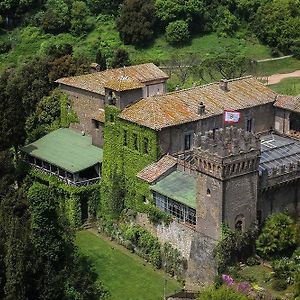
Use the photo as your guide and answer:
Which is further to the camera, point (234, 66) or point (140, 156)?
point (234, 66)

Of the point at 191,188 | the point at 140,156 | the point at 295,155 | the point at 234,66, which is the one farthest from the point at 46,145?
the point at 234,66

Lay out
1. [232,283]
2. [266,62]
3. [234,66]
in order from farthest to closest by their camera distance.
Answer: [266,62], [234,66], [232,283]

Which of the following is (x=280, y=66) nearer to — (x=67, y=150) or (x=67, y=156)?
(x=67, y=150)

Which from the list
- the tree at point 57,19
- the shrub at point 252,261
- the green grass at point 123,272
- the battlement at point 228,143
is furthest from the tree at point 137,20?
the shrub at point 252,261

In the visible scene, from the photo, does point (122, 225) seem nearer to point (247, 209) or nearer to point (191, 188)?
point (191, 188)

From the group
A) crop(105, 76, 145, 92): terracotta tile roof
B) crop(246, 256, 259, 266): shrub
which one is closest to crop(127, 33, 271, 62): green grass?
crop(105, 76, 145, 92): terracotta tile roof

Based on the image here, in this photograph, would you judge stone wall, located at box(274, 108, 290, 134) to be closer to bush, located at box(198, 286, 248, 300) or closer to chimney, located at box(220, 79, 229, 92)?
chimney, located at box(220, 79, 229, 92)
